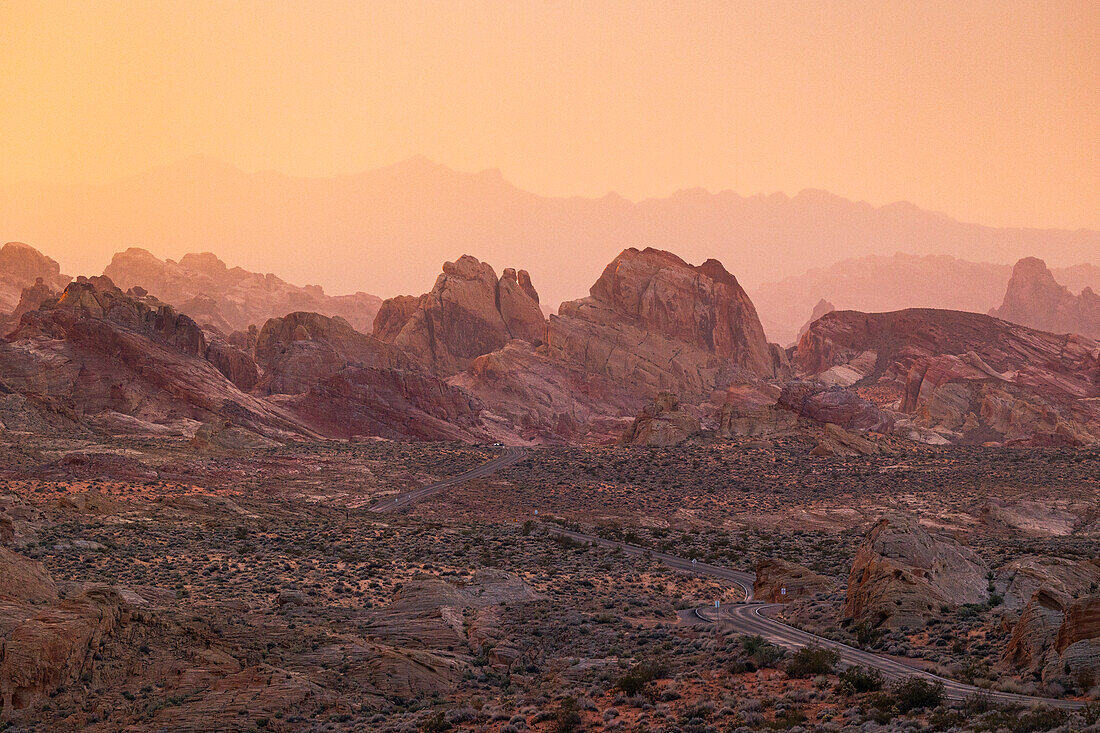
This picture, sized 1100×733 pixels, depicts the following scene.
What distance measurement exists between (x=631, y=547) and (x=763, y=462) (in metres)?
40.4

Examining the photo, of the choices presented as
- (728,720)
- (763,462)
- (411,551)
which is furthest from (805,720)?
(763,462)

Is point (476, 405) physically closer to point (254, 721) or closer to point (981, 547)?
point (981, 547)

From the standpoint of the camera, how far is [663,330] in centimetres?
18062

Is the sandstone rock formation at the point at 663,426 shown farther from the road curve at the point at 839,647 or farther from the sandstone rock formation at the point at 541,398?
the road curve at the point at 839,647

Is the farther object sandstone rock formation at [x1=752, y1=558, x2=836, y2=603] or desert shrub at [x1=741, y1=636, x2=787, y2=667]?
sandstone rock formation at [x1=752, y1=558, x2=836, y2=603]

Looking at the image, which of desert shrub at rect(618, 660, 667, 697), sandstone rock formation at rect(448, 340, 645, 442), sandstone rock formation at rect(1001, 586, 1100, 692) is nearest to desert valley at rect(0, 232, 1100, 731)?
sandstone rock formation at rect(1001, 586, 1100, 692)

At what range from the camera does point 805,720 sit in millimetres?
21156

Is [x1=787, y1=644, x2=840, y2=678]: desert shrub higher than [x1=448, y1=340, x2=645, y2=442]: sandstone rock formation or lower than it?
lower

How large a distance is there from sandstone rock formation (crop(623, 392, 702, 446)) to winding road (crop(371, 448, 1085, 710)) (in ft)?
134

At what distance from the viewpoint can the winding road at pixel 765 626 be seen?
73.0ft

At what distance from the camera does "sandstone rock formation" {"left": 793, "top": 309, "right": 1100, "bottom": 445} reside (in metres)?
134

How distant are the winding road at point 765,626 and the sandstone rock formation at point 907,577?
256 cm

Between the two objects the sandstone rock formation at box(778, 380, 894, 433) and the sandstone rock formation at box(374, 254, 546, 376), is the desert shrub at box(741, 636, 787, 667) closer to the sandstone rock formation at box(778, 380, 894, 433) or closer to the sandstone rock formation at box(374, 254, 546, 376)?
the sandstone rock formation at box(778, 380, 894, 433)

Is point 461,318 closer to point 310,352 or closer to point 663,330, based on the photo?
point 663,330
